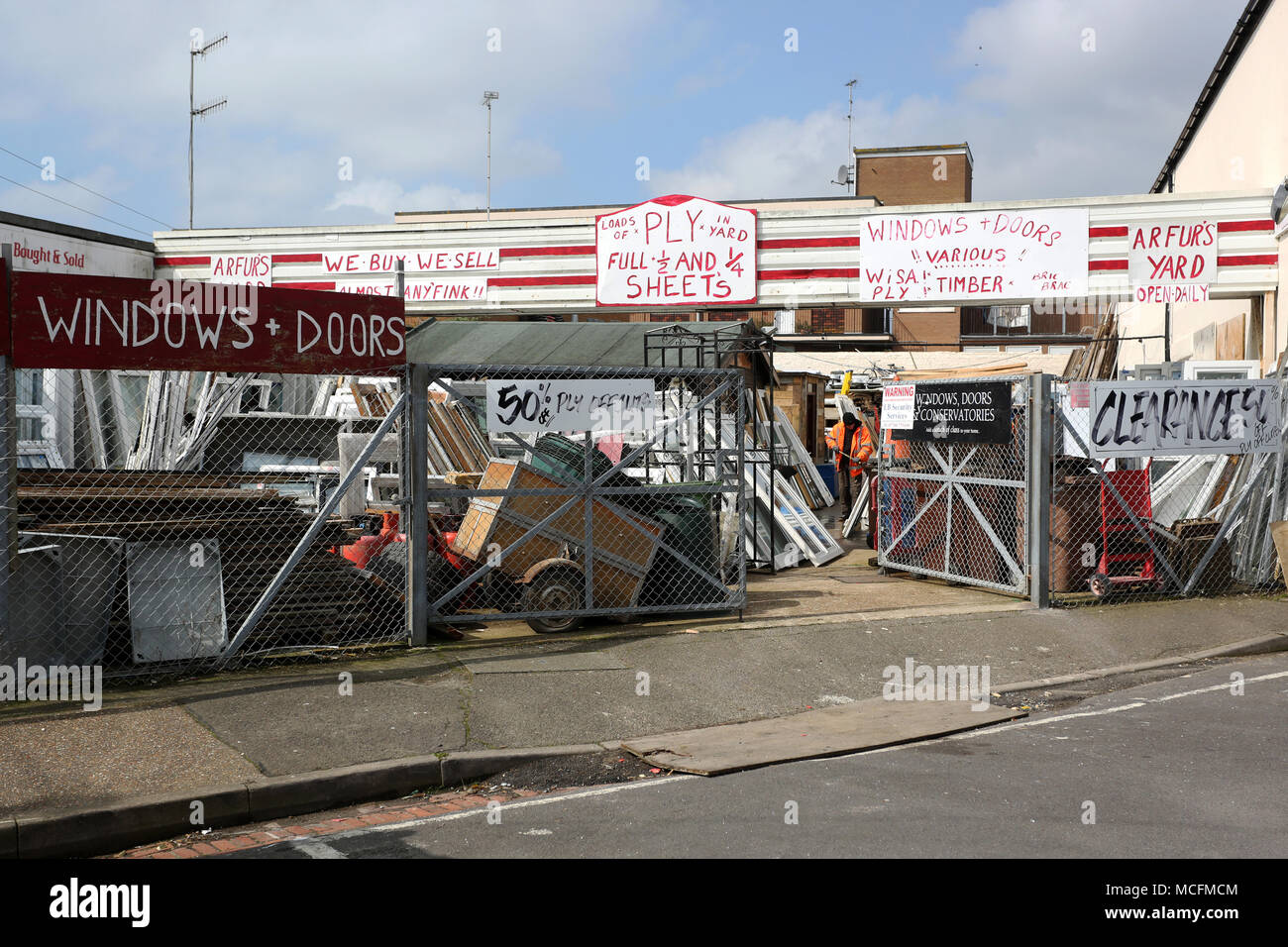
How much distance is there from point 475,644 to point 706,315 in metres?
8.81

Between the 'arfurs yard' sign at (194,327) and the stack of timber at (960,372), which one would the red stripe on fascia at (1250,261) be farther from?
the 'arfurs yard' sign at (194,327)

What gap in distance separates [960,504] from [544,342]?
283 inches

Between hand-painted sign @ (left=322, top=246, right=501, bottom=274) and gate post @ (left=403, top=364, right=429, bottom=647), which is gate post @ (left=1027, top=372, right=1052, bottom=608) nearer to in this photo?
gate post @ (left=403, top=364, right=429, bottom=647)

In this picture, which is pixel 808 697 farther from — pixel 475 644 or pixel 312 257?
pixel 312 257

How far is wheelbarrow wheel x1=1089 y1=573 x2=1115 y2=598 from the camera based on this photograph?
11.3 meters

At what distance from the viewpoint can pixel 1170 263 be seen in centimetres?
1444

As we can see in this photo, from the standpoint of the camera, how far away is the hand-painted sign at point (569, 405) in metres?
9.27

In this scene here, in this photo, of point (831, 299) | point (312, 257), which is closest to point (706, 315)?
point (831, 299)

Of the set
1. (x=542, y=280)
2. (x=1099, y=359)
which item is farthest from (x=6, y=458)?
(x=1099, y=359)

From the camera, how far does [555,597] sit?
963 centimetres

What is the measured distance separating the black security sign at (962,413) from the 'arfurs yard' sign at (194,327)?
6041 mm

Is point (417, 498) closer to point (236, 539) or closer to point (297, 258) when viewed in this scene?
point (236, 539)

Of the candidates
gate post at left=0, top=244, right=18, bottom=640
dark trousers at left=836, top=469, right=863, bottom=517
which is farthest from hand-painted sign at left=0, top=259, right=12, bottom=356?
dark trousers at left=836, top=469, right=863, bottom=517

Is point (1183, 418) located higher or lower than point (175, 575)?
higher
